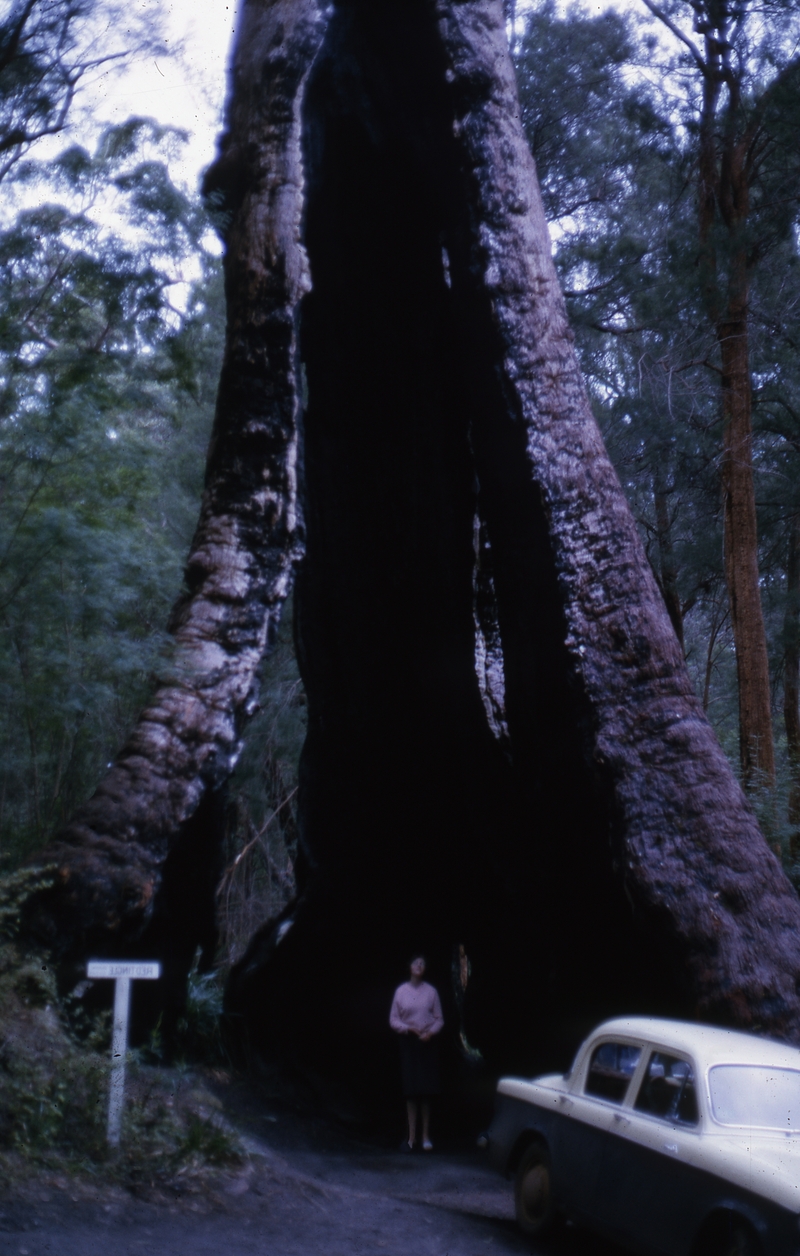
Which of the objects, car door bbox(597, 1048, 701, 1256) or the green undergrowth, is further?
the green undergrowth

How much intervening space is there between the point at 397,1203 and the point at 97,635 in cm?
379

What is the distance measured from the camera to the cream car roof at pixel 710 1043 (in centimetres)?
449

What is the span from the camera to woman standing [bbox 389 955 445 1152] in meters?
8.41

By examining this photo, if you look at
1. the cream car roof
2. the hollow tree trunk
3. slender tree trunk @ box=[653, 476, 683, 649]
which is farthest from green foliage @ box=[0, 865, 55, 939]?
slender tree trunk @ box=[653, 476, 683, 649]

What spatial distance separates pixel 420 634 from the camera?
36.3 ft

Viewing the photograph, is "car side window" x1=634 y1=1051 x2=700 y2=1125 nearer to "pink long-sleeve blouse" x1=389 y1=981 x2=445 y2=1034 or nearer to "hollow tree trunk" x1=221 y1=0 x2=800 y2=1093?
"hollow tree trunk" x1=221 y1=0 x2=800 y2=1093

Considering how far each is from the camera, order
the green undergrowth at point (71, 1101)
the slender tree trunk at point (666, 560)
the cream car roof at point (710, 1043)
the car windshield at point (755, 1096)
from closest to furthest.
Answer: the car windshield at point (755, 1096) < the cream car roof at point (710, 1043) < the green undergrowth at point (71, 1101) < the slender tree trunk at point (666, 560)

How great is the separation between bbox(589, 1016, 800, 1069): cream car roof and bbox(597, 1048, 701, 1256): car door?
0.06 meters

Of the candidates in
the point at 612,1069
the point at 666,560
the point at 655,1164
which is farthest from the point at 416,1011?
the point at 666,560

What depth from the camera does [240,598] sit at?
7.71 metres

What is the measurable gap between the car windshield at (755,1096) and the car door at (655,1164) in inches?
3.8

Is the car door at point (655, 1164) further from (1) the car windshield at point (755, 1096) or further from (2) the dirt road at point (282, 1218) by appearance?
(2) the dirt road at point (282, 1218)

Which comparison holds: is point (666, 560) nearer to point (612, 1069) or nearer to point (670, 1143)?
point (612, 1069)

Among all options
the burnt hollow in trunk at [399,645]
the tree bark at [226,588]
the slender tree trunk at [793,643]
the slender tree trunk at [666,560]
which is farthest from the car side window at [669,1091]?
the slender tree trunk at [666,560]
